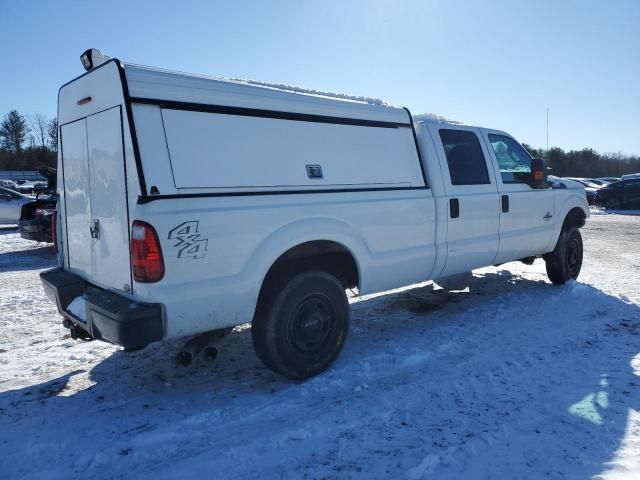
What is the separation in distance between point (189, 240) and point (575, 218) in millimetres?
6071

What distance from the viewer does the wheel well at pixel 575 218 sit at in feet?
23.0

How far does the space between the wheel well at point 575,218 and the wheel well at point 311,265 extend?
418 cm

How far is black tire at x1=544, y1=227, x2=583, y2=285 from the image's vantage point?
22.3ft

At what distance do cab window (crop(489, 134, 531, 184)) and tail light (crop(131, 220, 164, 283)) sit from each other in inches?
169

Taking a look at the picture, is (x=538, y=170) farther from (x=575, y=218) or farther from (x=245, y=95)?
(x=245, y=95)

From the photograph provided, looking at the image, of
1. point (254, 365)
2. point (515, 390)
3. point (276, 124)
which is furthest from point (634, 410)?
point (276, 124)

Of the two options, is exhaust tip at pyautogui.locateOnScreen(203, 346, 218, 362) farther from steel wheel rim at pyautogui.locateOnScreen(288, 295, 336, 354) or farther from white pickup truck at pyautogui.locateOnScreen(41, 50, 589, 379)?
steel wheel rim at pyautogui.locateOnScreen(288, 295, 336, 354)

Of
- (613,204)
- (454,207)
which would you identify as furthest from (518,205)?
(613,204)

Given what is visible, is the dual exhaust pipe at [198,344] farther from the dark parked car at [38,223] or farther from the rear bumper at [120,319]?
the dark parked car at [38,223]

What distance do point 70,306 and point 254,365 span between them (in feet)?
5.12

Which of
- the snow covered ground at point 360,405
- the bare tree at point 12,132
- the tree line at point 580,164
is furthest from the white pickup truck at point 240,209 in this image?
the bare tree at point 12,132

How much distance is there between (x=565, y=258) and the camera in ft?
22.5

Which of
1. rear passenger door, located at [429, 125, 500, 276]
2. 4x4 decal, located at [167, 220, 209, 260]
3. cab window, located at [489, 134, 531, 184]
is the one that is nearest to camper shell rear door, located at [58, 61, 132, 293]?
4x4 decal, located at [167, 220, 209, 260]

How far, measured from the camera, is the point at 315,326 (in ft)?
13.0
